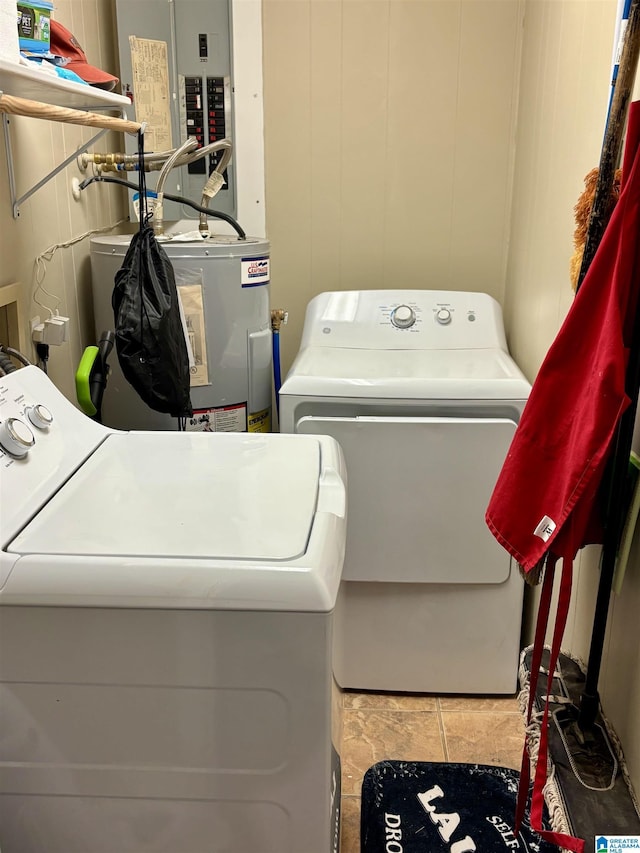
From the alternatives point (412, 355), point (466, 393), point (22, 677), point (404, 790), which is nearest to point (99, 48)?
point (412, 355)

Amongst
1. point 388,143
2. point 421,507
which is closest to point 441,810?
point 421,507

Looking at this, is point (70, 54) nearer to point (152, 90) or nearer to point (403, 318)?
point (152, 90)

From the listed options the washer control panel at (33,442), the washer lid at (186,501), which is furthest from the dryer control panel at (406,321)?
the washer control panel at (33,442)

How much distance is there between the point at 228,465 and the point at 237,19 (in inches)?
65.4

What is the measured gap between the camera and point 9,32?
1182 millimetres

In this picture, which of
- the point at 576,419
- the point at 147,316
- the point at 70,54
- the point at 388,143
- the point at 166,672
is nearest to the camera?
the point at 166,672

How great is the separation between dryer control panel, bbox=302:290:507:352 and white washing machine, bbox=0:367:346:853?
1.18 meters

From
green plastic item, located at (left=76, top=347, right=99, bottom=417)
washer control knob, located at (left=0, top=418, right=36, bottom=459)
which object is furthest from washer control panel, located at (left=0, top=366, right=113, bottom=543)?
green plastic item, located at (left=76, top=347, right=99, bottom=417)

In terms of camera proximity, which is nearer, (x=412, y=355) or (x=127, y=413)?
(x=127, y=413)

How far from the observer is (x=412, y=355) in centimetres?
231

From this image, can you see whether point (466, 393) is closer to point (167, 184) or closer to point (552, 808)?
point (552, 808)

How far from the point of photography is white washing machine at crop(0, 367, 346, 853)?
3.59ft

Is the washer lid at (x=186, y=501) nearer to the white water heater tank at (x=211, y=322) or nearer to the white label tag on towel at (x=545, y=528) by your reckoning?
the white label tag on towel at (x=545, y=528)

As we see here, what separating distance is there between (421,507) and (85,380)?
0.90 meters
